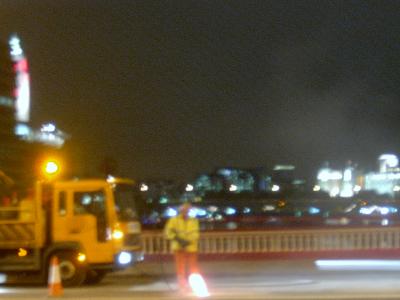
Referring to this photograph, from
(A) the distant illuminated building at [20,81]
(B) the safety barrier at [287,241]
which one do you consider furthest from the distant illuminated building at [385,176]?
(B) the safety barrier at [287,241]

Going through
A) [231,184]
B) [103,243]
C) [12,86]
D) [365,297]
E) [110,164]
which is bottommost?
→ [365,297]

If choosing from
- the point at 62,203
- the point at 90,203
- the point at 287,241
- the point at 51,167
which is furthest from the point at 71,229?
the point at 287,241

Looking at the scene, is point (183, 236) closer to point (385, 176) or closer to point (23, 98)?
point (23, 98)

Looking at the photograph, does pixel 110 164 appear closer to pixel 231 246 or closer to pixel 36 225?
pixel 36 225

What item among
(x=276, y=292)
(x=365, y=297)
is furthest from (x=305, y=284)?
(x=365, y=297)

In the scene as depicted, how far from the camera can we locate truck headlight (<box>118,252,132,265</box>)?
18891 millimetres

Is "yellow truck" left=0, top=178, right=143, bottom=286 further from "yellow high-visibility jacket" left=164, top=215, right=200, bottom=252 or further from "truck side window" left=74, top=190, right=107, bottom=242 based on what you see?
"yellow high-visibility jacket" left=164, top=215, right=200, bottom=252

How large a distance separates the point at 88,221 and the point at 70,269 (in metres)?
1.07

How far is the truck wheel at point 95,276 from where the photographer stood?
1971 centimetres

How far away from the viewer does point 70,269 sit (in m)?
18.9

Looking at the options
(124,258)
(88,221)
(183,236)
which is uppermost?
(88,221)

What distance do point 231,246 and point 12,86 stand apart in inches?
3139

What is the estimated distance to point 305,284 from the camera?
18844 mm

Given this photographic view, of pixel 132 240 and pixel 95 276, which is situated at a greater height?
pixel 132 240
